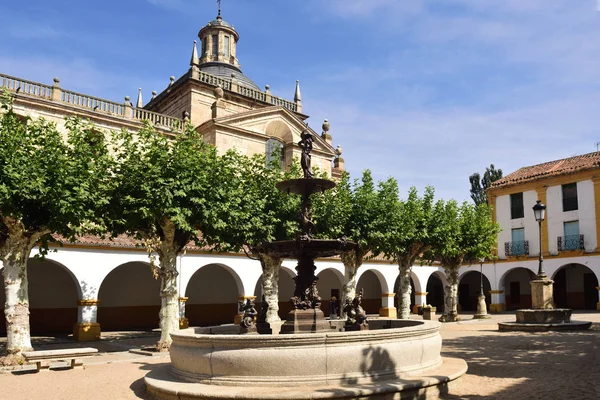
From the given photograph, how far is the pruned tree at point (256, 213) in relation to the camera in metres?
16.3

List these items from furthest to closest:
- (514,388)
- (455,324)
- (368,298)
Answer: (368,298) < (455,324) < (514,388)

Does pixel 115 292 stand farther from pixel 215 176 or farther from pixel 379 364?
pixel 379 364

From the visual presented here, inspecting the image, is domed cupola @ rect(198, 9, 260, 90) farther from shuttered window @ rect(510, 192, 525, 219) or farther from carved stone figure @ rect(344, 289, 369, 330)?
carved stone figure @ rect(344, 289, 369, 330)

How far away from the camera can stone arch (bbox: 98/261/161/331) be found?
962 inches

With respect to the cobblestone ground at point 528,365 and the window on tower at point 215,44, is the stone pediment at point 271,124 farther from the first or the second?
the cobblestone ground at point 528,365

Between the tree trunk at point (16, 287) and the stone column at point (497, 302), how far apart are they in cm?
3002

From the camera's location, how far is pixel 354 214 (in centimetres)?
2009

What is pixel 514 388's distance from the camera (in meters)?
8.73

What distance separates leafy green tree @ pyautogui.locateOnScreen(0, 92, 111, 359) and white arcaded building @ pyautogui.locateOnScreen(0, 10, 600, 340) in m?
5.99

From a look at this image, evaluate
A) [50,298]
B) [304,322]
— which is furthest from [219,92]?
[304,322]

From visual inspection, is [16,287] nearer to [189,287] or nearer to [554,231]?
[189,287]

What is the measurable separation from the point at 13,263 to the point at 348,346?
8.99 metres

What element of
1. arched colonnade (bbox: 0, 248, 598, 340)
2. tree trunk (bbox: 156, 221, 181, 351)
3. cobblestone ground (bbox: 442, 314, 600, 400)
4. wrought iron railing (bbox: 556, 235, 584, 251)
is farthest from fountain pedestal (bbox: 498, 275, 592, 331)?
wrought iron railing (bbox: 556, 235, 584, 251)

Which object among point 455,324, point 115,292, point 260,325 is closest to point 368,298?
point 455,324
